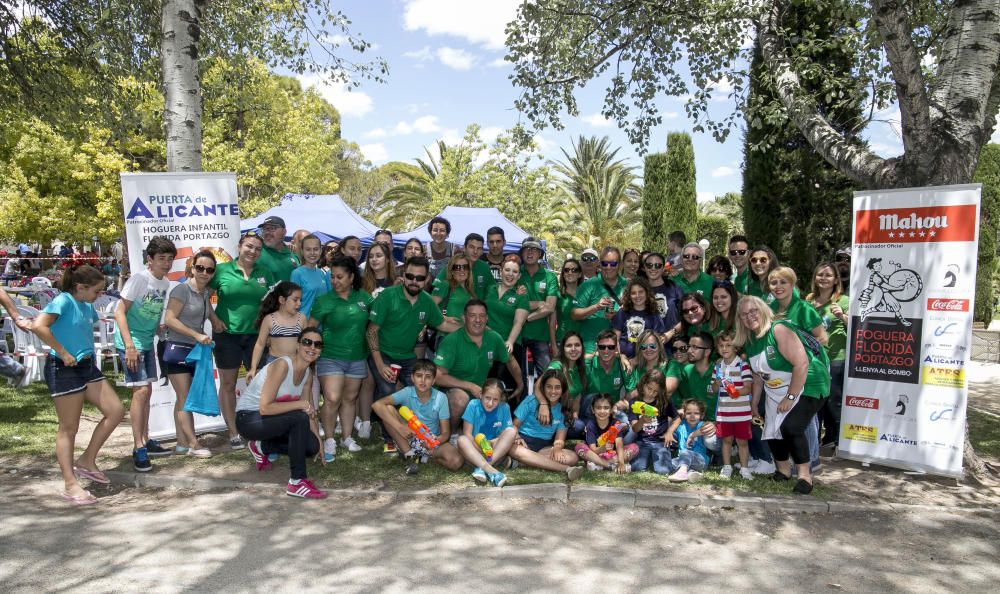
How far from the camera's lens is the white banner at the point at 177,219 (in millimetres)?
6535

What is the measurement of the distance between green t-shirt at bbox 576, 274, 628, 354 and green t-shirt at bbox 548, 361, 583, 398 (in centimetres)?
57

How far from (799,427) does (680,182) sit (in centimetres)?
1927

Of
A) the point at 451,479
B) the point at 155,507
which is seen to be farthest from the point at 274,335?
the point at 451,479

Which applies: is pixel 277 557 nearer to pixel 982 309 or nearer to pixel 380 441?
pixel 380 441

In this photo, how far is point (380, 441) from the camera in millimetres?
6781

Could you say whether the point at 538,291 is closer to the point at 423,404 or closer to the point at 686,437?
the point at 423,404

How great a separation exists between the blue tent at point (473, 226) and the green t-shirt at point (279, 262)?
824 centimetres

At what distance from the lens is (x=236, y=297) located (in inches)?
243

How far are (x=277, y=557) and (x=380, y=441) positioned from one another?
265 cm

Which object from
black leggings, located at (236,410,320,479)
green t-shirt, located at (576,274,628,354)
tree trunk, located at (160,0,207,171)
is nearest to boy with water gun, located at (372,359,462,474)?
black leggings, located at (236,410,320,479)

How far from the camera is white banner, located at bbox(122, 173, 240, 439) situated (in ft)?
21.4

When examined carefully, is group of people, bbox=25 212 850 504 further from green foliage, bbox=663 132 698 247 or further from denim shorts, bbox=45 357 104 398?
green foliage, bbox=663 132 698 247

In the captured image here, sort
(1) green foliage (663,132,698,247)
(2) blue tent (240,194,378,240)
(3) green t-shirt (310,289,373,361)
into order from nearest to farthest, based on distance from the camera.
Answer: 1. (3) green t-shirt (310,289,373,361)
2. (2) blue tent (240,194,378,240)
3. (1) green foliage (663,132,698,247)

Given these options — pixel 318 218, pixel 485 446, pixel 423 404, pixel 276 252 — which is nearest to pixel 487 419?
pixel 485 446
